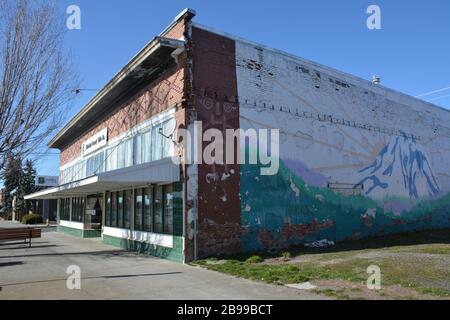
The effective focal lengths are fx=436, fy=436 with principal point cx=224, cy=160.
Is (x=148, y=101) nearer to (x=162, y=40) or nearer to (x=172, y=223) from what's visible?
(x=162, y=40)

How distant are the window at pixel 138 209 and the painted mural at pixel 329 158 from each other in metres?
4.56

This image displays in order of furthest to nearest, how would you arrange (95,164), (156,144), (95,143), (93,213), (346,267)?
(93,213) < (95,164) < (95,143) < (156,144) < (346,267)

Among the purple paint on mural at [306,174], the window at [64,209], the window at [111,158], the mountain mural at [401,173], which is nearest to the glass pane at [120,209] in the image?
the window at [111,158]

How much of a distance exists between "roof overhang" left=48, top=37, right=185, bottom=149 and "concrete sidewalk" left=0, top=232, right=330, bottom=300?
680 centimetres

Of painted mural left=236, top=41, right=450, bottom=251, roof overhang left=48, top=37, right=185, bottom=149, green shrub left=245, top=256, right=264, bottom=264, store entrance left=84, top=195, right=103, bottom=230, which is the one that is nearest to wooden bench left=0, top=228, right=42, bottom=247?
store entrance left=84, top=195, right=103, bottom=230

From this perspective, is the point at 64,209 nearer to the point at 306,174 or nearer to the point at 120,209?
the point at 120,209

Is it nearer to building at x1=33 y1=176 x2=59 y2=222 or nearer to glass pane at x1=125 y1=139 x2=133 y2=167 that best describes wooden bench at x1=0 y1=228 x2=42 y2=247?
glass pane at x1=125 y1=139 x2=133 y2=167

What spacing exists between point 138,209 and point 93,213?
8.75 m

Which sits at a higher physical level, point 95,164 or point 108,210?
point 95,164

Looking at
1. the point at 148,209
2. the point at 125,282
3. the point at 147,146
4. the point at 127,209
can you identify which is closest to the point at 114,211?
the point at 127,209

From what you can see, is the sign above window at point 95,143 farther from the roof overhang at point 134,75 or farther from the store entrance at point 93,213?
the store entrance at point 93,213

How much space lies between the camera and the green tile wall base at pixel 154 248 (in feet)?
44.9

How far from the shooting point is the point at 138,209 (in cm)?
1734
